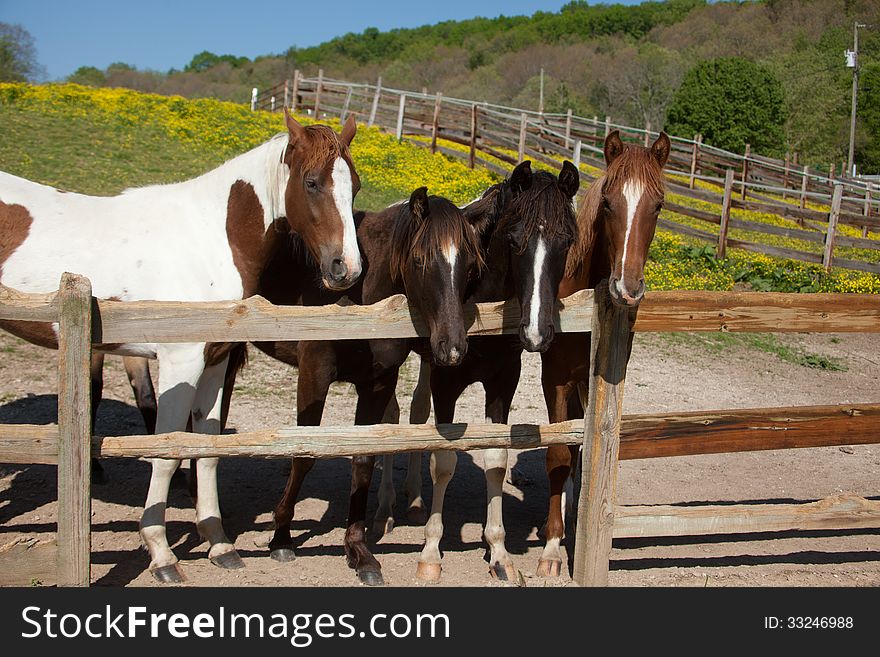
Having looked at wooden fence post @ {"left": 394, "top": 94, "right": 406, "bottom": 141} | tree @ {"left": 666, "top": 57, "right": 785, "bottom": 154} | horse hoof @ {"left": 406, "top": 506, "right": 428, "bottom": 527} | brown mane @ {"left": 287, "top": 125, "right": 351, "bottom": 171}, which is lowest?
horse hoof @ {"left": 406, "top": 506, "right": 428, "bottom": 527}

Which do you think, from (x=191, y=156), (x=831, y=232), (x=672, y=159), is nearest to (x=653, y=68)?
(x=672, y=159)

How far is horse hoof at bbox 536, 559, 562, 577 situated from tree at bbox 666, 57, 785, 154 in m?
37.8

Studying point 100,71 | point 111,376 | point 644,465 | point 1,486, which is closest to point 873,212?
point 644,465

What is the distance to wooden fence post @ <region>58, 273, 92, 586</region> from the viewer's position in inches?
126

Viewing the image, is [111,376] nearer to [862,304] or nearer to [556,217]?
[556,217]

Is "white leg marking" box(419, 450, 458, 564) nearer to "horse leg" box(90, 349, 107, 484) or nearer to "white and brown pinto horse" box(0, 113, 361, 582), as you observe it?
"white and brown pinto horse" box(0, 113, 361, 582)

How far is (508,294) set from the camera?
412 centimetres

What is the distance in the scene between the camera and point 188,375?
3.93 m

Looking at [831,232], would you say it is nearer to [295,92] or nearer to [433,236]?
[433,236]

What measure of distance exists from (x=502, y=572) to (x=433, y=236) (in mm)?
1937

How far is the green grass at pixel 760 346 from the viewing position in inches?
389

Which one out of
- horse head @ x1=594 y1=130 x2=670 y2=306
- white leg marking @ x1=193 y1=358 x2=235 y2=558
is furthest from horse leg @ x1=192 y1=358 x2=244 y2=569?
horse head @ x1=594 y1=130 x2=670 y2=306

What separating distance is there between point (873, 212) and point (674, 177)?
657 cm
